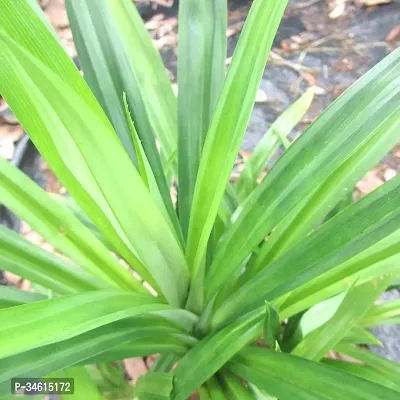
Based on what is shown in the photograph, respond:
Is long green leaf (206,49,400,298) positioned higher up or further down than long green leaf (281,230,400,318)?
higher up

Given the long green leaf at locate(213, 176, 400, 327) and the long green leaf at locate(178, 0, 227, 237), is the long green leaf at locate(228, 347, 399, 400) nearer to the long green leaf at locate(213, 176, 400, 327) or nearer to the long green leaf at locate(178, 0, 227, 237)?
the long green leaf at locate(213, 176, 400, 327)

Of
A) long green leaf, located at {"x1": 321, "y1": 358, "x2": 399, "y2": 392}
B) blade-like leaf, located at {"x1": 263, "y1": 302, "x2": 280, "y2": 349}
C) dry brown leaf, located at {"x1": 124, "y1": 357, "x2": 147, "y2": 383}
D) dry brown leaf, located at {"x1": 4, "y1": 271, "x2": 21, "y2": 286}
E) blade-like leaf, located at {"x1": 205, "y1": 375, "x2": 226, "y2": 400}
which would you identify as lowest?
long green leaf, located at {"x1": 321, "y1": 358, "x2": 399, "y2": 392}

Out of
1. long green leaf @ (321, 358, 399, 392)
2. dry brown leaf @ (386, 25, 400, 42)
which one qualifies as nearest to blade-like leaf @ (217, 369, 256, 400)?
long green leaf @ (321, 358, 399, 392)

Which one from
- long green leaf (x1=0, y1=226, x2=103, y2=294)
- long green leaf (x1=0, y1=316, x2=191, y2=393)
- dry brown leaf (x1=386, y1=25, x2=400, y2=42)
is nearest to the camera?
long green leaf (x1=0, y1=316, x2=191, y2=393)

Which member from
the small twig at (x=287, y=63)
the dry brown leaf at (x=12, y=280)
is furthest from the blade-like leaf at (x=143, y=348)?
the small twig at (x=287, y=63)

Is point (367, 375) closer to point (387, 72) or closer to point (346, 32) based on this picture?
point (387, 72)

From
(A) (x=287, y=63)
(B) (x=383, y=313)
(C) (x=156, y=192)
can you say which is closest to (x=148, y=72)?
(C) (x=156, y=192)

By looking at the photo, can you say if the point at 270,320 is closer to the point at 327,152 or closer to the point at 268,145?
the point at 327,152
